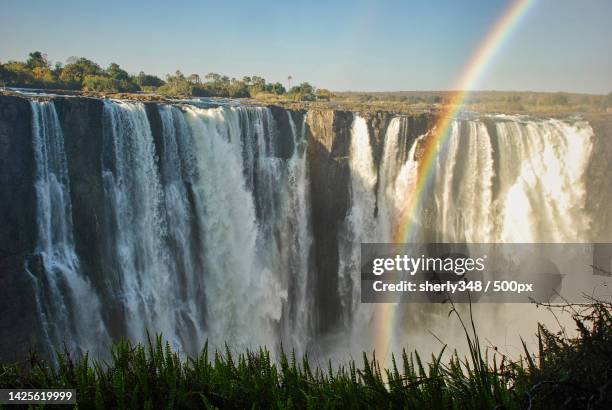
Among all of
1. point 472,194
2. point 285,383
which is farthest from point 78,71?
point 285,383

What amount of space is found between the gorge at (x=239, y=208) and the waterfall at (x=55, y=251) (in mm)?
36

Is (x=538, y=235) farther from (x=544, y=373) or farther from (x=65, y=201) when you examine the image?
(x=544, y=373)

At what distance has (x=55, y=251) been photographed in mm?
13406

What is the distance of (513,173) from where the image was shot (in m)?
22.1

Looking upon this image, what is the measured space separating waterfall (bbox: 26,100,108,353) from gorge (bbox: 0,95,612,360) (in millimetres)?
36

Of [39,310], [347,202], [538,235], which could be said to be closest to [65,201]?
[39,310]

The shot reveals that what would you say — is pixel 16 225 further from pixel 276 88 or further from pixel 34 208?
pixel 276 88

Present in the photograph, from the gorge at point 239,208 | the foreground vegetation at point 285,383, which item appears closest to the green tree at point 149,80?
the gorge at point 239,208

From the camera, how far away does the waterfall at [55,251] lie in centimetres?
1313

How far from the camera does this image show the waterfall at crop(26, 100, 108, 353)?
13.1 meters

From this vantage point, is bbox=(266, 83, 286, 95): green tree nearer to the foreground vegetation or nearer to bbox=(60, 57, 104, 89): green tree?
bbox=(60, 57, 104, 89): green tree

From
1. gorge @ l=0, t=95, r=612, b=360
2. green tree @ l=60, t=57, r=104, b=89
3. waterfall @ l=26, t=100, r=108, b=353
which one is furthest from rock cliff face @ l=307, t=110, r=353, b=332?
green tree @ l=60, t=57, r=104, b=89

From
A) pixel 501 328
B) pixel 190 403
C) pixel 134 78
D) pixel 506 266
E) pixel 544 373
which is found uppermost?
pixel 134 78

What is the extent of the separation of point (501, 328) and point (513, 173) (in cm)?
668
